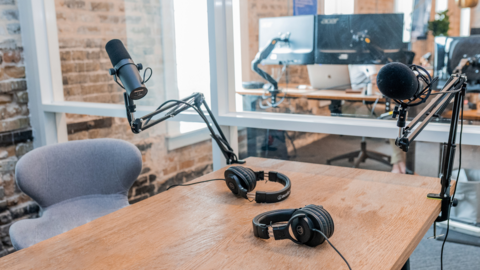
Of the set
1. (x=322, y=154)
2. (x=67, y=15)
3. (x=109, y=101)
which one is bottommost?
(x=322, y=154)

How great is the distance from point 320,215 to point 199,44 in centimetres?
145

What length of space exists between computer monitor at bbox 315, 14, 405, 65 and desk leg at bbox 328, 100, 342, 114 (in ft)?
0.89

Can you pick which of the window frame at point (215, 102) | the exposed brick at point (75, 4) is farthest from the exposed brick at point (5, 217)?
the exposed brick at point (75, 4)

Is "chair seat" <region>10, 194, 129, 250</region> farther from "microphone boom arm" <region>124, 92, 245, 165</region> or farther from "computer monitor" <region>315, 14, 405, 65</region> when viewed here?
"computer monitor" <region>315, 14, 405, 65</region>

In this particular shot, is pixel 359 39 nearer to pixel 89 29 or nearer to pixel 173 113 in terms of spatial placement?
pixel 173 113

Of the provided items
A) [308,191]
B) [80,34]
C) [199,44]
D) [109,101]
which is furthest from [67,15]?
[308,191]

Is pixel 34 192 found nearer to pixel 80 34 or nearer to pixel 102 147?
pixel 102 147

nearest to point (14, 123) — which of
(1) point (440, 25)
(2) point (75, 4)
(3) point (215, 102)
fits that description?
(2) point (75, 4)

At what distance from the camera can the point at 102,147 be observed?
1871mm

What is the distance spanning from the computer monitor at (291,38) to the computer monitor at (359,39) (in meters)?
0.05

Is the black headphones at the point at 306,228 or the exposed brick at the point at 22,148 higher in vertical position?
the black headphones at the point at 306,228

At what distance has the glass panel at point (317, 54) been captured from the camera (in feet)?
7.63

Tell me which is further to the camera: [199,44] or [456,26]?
[456,26]

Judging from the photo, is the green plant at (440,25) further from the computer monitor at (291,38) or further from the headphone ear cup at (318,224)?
→ the headphone ear cup at (318,224)
